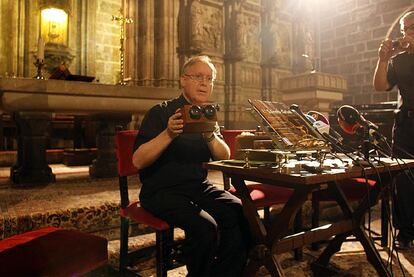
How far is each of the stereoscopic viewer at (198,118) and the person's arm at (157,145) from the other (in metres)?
0.03

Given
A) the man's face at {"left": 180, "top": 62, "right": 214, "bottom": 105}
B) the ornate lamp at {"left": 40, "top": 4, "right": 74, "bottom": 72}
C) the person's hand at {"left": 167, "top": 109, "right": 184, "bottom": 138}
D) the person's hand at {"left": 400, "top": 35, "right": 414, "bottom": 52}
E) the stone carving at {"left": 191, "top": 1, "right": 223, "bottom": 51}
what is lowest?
the person's hand at {"left": 167, "top": 109, "right": 184, "bottom": 138}

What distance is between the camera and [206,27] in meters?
7.12

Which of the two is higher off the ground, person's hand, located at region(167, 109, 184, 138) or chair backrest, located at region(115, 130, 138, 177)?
person's hand, located at region(167, 109, 184, 138)

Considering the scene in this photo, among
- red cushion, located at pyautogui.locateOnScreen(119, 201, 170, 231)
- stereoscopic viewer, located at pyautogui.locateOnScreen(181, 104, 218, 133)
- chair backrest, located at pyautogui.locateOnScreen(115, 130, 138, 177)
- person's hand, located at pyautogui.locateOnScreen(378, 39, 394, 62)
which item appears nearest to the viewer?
stereoscopic viewer, located at pyautogui.locateOnScreen(181, 104, 218, 133)

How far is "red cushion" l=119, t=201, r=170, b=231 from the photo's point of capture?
2.00 meters

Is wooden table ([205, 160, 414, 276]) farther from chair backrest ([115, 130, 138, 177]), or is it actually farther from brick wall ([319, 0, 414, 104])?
brick wall ([319, 0, 414, 104])

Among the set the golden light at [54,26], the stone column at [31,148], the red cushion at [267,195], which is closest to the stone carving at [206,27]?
the stone column at [31,148]

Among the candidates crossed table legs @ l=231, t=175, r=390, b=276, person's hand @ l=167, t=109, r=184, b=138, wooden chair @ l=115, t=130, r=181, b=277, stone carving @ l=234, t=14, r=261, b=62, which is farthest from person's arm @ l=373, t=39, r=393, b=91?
stone carving @ l=234, t=14, r=261, b=62

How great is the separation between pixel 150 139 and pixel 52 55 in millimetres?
9193

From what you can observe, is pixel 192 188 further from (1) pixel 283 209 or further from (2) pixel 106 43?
(2) pixel 106 43

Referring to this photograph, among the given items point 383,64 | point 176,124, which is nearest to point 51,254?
point 176,124

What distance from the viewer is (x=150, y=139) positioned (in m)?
2.08

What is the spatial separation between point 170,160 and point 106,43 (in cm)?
1005

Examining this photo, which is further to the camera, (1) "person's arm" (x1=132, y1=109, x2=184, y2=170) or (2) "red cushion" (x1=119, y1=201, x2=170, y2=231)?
(2) "red cushion" (x1=119, y1=201, x2=170, y2=231)
